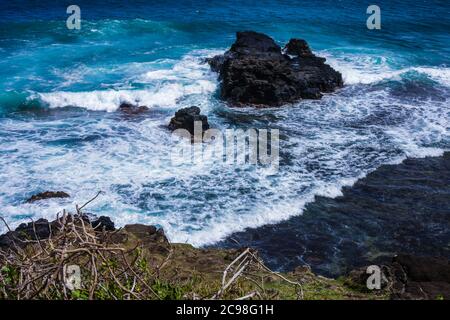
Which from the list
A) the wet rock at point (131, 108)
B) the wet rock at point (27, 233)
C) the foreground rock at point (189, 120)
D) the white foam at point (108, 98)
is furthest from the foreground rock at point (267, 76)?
the wet rock at point (27, 233)

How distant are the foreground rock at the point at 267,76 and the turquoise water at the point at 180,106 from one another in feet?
2.54

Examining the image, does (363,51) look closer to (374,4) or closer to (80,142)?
(374,4)

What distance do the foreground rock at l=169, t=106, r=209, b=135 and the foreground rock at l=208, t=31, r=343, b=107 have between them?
337 cm

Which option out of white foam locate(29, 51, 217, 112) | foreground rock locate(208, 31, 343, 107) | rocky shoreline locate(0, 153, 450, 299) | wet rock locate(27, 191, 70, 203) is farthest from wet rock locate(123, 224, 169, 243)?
white foam locate(29, 51, 217, 112)

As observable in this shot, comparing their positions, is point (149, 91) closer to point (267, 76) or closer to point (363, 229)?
point (267, 76)

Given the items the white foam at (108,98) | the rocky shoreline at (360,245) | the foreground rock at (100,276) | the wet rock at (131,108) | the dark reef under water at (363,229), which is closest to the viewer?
the foreground rock at (100,276)

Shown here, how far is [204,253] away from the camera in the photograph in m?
9.29

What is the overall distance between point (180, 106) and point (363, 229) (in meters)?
11.2

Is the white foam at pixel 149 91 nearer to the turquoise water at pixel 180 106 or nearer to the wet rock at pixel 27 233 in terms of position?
the turquoise water at pixel 180 106

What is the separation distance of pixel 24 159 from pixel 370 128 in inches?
466

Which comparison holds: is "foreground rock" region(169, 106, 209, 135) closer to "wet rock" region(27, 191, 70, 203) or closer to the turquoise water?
the turquoise water

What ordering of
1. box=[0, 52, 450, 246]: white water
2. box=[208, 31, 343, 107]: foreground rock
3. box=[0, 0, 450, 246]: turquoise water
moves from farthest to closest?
box=[208, 31, 343, 107]: foreground rock < box=[0, 0, 450, 246]: turquoise water < box=[0, 52, 450, 246]: white water

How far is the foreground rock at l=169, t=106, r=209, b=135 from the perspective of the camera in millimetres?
16641

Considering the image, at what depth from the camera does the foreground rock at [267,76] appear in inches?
784
